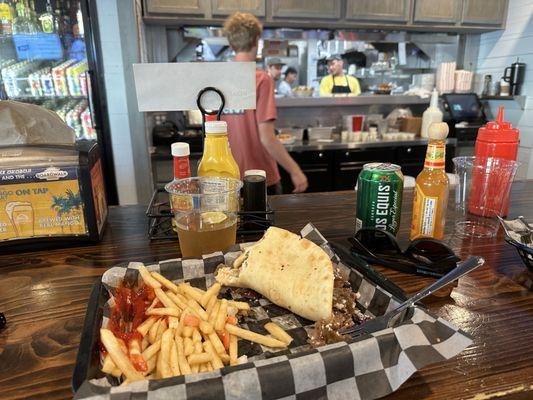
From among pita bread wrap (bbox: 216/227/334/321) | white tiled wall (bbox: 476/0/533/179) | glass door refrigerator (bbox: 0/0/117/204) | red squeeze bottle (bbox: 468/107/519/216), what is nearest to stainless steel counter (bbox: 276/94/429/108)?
white tiled wall (bbox: 476/0/533/179)

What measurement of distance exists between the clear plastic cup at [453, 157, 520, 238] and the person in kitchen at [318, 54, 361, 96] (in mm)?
3001

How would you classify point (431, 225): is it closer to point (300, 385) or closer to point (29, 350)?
point (300, 385)

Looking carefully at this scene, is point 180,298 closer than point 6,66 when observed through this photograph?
Yes

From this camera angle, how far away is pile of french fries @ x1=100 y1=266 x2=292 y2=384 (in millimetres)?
625

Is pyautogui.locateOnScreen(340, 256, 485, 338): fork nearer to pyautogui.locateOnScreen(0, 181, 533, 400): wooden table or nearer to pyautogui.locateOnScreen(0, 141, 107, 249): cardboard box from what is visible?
pyautogui.locateOnScreen(0, 181, 533, 400): wooden table

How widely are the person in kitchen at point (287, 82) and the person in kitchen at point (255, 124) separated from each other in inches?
63.2

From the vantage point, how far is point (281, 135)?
3838 mm

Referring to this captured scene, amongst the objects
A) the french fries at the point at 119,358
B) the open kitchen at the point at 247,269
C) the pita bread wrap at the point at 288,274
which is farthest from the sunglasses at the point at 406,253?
the french fries at the point at 119,358

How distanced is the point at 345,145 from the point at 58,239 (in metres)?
2.99

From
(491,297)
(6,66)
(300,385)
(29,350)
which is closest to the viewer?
(300,385)

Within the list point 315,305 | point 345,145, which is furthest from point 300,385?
point 345,145

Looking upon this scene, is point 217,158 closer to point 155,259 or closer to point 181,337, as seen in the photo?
point 155,259

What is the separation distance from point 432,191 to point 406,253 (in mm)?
193

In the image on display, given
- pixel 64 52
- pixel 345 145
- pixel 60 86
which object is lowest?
pixel 345 145
